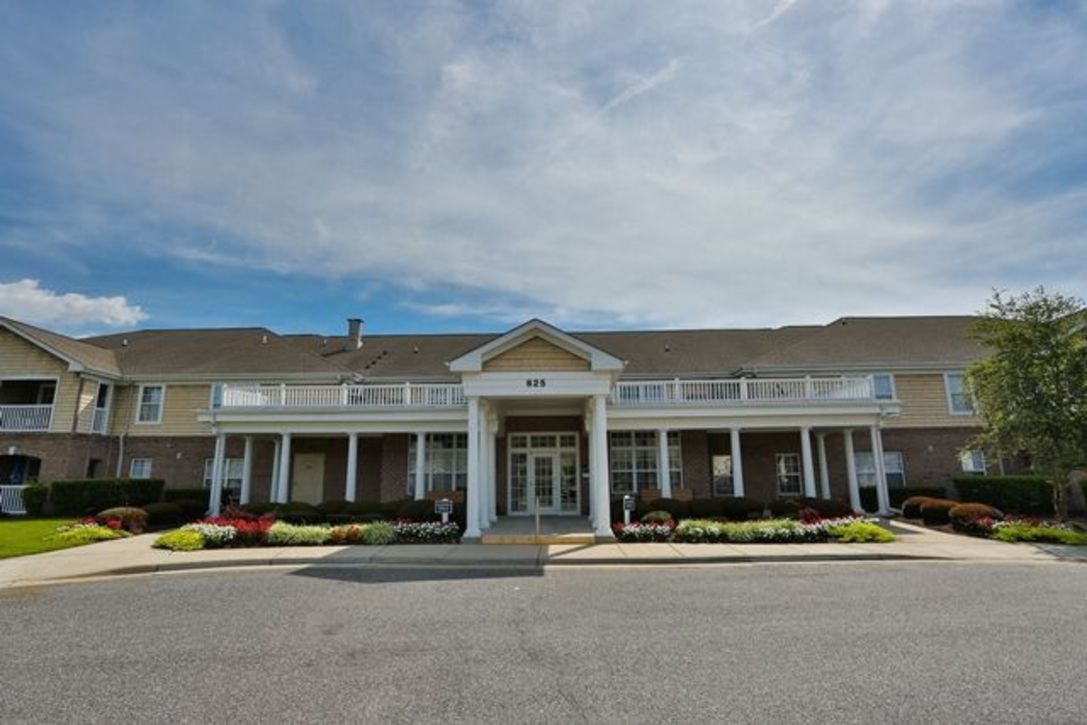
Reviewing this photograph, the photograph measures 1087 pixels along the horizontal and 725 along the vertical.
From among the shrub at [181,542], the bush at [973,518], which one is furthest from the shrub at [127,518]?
the bush at [973,518]

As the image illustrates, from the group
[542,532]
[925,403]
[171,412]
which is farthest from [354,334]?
[925,403]

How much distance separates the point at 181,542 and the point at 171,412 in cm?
1241

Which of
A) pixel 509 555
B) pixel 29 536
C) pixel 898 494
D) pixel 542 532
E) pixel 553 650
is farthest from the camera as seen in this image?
pixel 898 494

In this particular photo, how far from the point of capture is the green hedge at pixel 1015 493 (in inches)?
780

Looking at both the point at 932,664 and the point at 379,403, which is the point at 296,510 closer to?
the point at 379,403

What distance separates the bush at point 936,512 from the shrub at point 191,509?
24289 millimetres

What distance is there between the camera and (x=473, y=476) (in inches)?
620

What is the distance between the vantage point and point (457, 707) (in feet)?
16.5

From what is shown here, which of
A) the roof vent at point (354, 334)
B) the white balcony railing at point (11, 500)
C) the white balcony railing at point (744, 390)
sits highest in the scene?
the roof vent at point (354, 334)

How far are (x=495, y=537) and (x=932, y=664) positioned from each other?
10727 millimetres

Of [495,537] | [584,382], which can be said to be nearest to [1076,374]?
[584,382]

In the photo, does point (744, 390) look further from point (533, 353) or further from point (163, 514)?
point (163, 514)

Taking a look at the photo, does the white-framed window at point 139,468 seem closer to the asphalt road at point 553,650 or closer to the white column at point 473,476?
the asphalt road at point 553,650

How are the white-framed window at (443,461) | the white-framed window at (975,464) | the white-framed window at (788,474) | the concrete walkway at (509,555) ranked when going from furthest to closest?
the white-framed window at (975,464)
the white-framed window at (788,474)
the white-framed window at (443,461)
the concrete walkway at (509,555)
